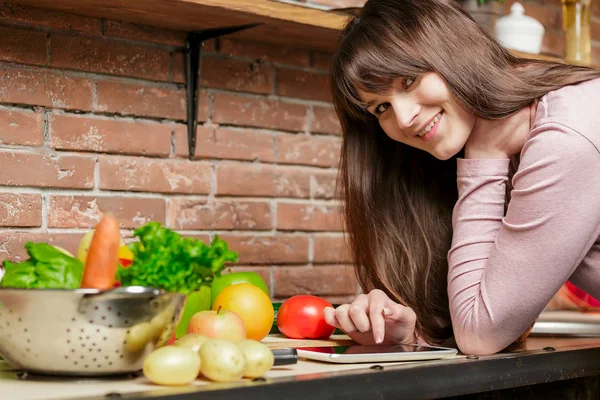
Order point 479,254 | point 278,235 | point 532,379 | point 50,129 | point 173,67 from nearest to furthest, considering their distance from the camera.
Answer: point 532,379
point 479,254
point 50,129
point 173,67
point 278,235

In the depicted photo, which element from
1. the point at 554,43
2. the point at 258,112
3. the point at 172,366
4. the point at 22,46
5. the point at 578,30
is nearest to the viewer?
the point at 172,366

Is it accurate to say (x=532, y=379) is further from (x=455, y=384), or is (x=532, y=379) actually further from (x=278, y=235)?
(x=278, y=235)

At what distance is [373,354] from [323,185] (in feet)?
3.14

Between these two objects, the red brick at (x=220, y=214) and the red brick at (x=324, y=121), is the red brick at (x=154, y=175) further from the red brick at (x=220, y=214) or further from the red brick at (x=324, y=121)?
the red brick at (x=324, y=121)

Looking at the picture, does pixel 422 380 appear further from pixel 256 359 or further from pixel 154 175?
pixel 154 175

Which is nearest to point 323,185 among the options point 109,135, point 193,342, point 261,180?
point 261,180

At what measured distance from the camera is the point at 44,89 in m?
1.59

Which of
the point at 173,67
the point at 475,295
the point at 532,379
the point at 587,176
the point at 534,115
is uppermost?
the point at 173,67

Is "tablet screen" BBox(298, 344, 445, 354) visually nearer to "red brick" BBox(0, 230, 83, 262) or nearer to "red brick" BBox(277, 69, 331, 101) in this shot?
"red brick" BBox(0, 230, 83, 262)

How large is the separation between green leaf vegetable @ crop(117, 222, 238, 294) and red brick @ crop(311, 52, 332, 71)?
3.48 feet

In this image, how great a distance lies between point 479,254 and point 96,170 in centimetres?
79

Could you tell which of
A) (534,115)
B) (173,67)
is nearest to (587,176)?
(534,115)

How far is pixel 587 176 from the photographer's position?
126 cm

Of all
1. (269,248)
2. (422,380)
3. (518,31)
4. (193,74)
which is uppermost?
(518,31)
